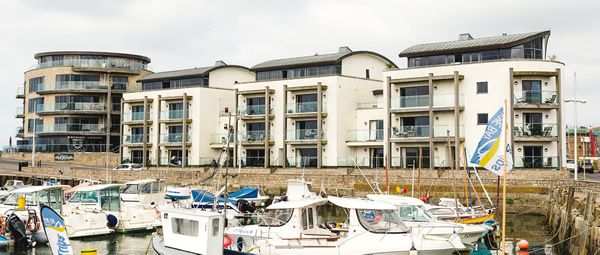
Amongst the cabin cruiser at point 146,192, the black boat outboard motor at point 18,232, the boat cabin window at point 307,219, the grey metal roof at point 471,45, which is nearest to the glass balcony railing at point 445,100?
the grey metal roof at point 471,45

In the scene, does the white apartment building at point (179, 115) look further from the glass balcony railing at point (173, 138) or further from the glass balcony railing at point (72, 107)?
the glass balcony railing at point (72, 107)

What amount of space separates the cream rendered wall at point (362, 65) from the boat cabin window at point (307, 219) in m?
36.7

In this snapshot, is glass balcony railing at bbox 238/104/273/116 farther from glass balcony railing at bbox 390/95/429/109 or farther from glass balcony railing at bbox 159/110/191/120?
glass balcony railing at bbox 390/95/429/109

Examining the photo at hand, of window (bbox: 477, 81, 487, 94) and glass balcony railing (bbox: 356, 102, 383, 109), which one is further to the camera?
glass balcony railing (bbox: 356, 102, 383, 109)

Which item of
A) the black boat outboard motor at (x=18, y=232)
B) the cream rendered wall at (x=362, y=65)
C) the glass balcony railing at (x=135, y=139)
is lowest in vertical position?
the black boat outboard motor at (x=18, y=232)

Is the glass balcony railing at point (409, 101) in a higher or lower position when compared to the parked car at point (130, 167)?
higher

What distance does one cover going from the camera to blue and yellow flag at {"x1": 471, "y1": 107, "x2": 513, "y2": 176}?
20984 millimetres

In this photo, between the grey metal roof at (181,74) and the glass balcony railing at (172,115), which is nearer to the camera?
the glass balcony railing at (172,115)

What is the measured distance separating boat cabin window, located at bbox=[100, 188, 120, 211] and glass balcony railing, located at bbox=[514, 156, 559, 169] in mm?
29881

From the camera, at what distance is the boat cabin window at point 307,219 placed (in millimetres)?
22594

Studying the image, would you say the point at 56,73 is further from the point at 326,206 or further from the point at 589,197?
the point at 589,197

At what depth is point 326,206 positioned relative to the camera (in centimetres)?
4481

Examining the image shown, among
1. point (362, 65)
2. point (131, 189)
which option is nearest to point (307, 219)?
point (131, 189)

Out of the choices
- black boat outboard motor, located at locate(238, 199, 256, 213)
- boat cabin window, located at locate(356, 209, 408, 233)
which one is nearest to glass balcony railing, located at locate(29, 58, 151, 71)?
black boat outboard motor, located at locate(238, 199, 256, 213)
